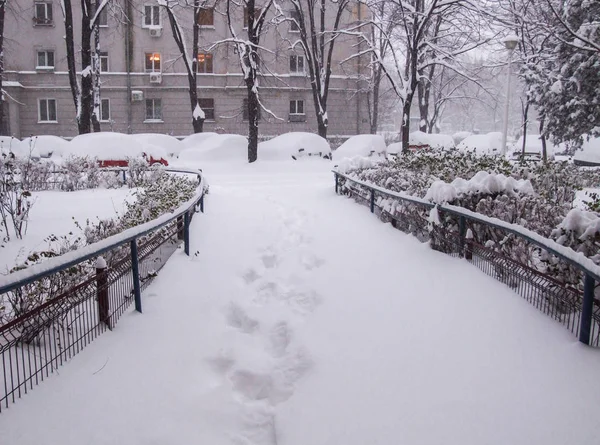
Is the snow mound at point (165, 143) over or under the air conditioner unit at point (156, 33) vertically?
under

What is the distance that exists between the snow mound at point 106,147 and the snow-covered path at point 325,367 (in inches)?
469

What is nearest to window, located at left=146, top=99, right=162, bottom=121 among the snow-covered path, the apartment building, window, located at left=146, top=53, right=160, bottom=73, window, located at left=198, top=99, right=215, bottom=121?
the apartment building

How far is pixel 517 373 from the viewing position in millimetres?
3855

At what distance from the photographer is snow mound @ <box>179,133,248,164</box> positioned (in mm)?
24766

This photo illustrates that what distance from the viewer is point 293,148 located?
24953 millimetres

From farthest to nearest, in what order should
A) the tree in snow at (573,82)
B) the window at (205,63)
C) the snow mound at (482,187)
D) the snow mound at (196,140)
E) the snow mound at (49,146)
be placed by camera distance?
1. the window at (205,63)
2. the snow mound at (196,140)
3. the snow mound at (49,146)
4. the tree in snow at (573,82)
5. the snow mound at (482,187)

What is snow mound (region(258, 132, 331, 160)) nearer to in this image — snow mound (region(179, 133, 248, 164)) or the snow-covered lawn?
snow mound (region(179, 133, 248, 164))

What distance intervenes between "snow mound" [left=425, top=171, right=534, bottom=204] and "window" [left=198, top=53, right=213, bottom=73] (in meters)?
33.7

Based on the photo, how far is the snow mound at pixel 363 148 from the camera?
25375 mm

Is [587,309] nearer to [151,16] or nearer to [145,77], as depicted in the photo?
[145,77]

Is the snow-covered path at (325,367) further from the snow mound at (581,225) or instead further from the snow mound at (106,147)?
the snow mound at (106,147)

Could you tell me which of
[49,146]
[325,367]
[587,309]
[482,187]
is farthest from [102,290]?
[49,146]

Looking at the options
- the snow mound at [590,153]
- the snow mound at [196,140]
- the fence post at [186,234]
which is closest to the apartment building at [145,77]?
the snow mound at [196,140]

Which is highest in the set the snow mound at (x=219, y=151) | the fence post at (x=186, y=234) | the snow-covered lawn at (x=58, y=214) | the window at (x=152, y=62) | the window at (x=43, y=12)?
the window at (x=43, y=12)
